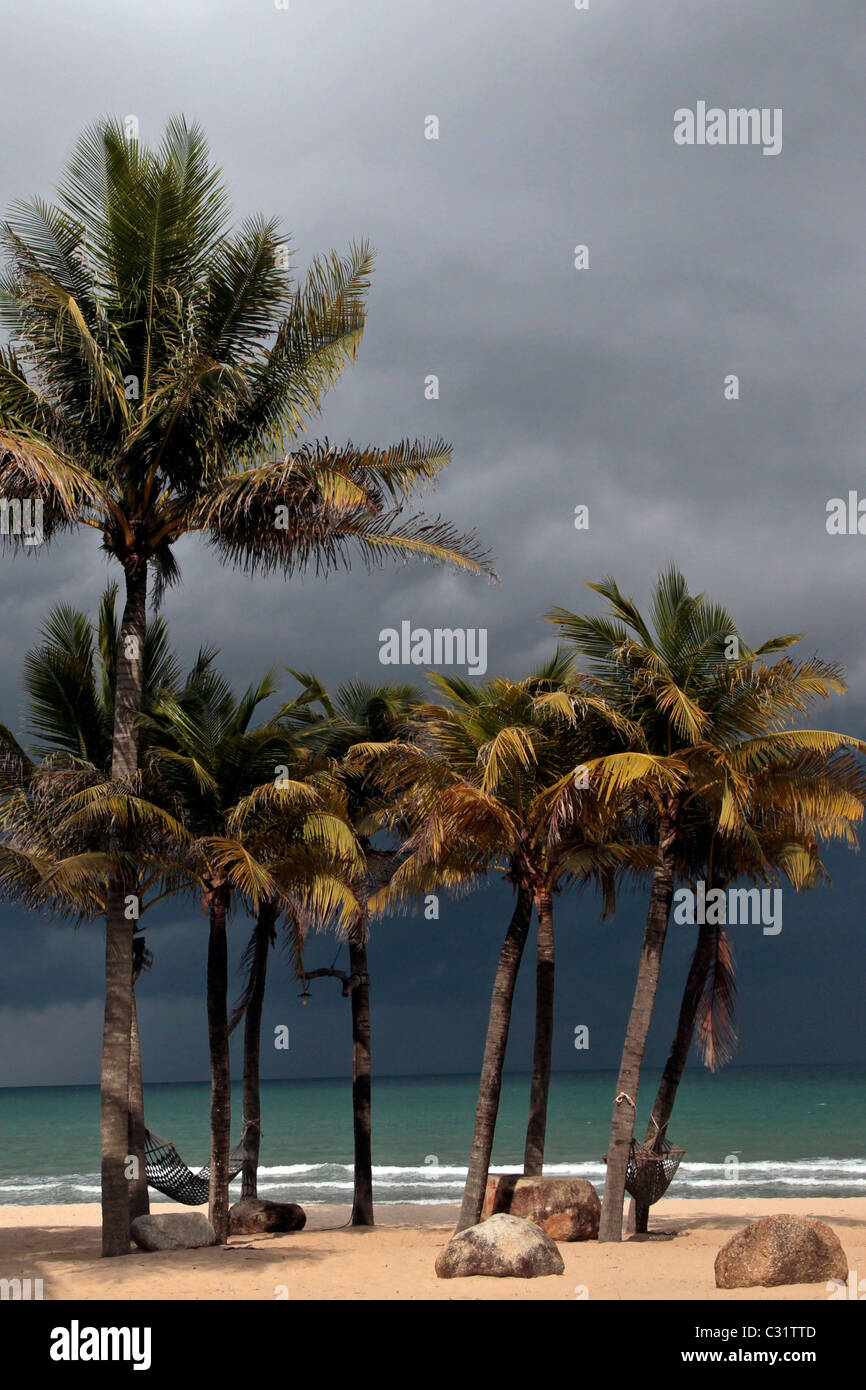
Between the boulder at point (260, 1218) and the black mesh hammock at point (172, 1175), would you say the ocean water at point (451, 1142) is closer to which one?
the boulder at point (260, 1218)

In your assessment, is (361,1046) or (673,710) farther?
(361,1046)

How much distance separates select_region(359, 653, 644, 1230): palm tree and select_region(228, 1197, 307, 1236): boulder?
5.39 m

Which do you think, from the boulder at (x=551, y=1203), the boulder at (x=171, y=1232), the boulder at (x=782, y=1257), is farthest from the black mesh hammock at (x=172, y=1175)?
the boulder at (x=782, y=1257)

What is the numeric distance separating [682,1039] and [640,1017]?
2508 mm

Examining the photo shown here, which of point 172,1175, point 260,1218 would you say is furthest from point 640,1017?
point 260,1218

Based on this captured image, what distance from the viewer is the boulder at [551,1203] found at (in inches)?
582

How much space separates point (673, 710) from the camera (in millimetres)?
13367

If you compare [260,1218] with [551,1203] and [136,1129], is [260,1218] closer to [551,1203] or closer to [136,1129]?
[136,1129]

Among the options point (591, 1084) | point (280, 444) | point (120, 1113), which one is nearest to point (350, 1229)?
point (120, 1113)

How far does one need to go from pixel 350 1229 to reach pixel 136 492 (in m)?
12.4

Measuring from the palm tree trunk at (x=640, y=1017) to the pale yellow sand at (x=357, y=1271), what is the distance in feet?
1.92

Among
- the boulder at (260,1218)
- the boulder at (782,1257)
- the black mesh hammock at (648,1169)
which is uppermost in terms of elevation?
the boulder at (782,1257)
